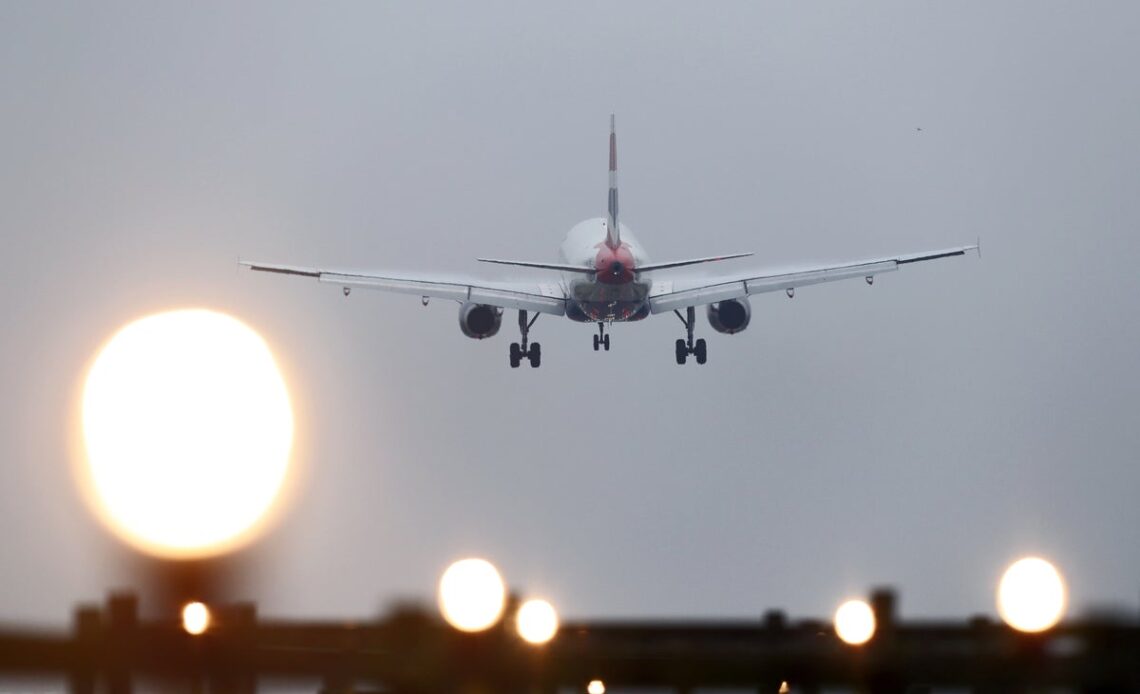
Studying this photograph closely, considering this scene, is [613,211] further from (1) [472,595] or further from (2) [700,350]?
(1) [472,595]

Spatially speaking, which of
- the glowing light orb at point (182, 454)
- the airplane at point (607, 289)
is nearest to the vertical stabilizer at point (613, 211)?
the airplane at point (607, 289)

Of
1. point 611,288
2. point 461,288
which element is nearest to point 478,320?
point 461,288

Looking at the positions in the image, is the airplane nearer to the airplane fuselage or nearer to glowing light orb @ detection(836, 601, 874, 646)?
the airplane fuselage

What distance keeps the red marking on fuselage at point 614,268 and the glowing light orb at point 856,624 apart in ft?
221

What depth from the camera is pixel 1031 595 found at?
1655cm

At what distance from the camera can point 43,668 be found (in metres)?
17.4

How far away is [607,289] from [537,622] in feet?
224

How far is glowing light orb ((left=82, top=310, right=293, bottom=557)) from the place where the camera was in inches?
724

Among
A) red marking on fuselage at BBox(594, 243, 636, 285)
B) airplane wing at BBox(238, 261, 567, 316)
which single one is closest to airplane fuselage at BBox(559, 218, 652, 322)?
red marking on fuselage at BBox(594, 243, 636, 285)

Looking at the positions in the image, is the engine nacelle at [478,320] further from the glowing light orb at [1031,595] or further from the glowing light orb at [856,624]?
the glowing light orb at [1031,595]

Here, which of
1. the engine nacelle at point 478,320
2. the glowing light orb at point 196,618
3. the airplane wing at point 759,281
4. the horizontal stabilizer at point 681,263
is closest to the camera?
the glowing light orb at point 196,618

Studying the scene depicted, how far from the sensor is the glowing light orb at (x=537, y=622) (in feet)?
59.3

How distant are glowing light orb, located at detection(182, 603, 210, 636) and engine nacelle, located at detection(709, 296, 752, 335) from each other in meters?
72.0

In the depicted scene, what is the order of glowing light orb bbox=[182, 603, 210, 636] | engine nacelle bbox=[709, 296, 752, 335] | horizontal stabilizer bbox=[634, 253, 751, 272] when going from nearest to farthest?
glowing light orb bbox=[182, 603, 210, 636] → horizontal stabilizer bbox=[634, 253, 751, 272] → engine nacelle bbox=[709, 296, 752, 335]
